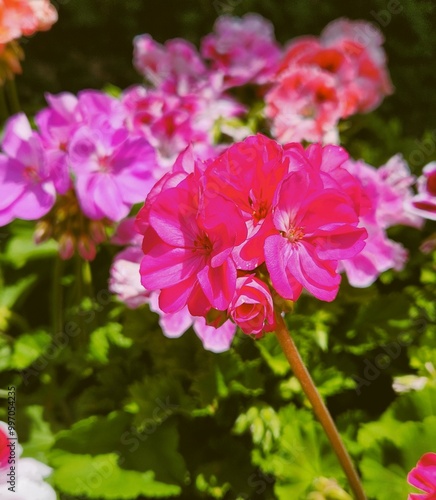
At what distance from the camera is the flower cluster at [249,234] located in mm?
669

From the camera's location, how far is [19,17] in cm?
125

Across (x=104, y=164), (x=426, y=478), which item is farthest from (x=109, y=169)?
(x=426, y=478)

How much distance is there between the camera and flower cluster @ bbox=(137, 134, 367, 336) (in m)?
0.67

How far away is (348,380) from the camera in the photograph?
1.09m

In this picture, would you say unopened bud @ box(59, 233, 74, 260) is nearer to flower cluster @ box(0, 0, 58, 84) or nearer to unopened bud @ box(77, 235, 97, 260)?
unopened bud @ box(77, 235, 97, 260)

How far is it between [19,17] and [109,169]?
39 cm

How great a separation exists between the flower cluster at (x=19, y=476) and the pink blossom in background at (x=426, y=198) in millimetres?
658

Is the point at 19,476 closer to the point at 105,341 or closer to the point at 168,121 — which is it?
the point at 105,341

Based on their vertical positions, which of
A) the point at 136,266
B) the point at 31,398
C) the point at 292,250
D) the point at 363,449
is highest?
the point at 292,250

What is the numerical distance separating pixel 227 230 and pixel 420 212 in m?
0.43

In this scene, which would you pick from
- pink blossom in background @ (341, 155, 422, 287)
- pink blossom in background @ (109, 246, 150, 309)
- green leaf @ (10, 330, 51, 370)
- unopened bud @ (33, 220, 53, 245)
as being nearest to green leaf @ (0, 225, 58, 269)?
green leaf @ (10, 330, 51, 370)

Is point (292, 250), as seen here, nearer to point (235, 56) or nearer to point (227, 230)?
point (227, 230)

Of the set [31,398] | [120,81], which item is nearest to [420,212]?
[31,398]

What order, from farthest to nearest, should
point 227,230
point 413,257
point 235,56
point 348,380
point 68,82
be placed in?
point 68,82 → point 235,56 → point 413,257 → point 348,380 → point 227,230
